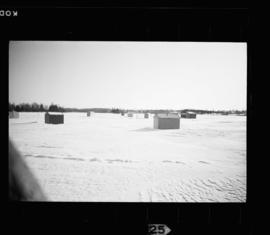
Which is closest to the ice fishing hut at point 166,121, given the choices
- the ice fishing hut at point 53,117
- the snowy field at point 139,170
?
the snowy field at point 139,170

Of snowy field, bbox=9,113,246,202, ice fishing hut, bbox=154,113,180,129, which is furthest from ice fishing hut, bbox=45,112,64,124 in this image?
ice fishing hut, bbox=154,113,180,129

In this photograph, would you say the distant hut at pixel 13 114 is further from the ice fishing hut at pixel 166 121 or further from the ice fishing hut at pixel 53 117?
the ice fishing hut at pixel 166 121

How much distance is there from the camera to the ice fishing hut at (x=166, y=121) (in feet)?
5.84

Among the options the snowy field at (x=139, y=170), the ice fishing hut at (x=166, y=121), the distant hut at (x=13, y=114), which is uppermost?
the distant hut at (x=13, y=114)

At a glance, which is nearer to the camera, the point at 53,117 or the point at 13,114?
the point at 13,114

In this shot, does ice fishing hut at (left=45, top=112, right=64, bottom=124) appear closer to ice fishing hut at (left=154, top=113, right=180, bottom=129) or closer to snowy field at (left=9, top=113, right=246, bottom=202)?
snowy field at (left=9, top=113, right=246, bottom=202)

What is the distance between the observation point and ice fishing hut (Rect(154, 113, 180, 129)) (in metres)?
1.78

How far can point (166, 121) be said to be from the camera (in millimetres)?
2057

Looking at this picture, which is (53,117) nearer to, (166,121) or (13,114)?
(13,114)

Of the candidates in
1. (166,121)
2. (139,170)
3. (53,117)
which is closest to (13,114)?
(53,117)

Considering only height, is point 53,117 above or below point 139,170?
above
